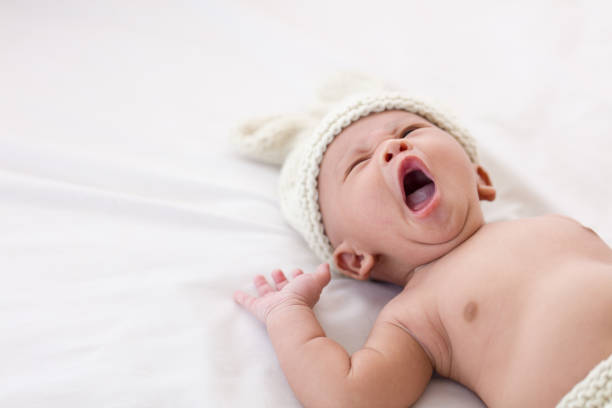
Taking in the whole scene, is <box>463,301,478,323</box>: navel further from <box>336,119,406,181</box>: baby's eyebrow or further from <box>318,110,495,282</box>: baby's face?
<box>336,119,406,181</box>: baby's eyebrow

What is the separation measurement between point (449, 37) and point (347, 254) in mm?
1156

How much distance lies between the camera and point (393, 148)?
113cm

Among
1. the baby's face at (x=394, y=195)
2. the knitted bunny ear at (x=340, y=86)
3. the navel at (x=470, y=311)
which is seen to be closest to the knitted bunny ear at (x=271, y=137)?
the knitted bunny ear at (x=340, y=86)

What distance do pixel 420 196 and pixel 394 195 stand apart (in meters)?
0.08

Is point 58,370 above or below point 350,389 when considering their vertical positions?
below

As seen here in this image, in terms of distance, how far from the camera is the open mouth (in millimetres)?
1148

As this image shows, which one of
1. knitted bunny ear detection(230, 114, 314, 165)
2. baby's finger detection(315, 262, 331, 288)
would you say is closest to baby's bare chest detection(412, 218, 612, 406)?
baby's finger detection(315, 262, 331, 288)

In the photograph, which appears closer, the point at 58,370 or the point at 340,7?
the point at 58,370

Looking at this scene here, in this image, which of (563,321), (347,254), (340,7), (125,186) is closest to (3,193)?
(125,186)

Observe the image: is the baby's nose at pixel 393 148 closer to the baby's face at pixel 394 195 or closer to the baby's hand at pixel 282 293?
the baby's face at pixel 394 195

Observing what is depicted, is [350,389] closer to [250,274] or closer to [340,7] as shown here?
[250,274]

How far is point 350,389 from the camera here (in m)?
0.91

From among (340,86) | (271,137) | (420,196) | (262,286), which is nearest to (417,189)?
(420,196)

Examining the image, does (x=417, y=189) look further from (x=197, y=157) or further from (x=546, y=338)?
(x=197, y=157)
